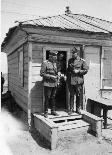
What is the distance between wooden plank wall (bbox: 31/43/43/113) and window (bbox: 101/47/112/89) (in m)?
2.59

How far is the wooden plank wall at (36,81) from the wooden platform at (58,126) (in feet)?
1.67

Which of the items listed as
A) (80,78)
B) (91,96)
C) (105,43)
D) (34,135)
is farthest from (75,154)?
(105,43)

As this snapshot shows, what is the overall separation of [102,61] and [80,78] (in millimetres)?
1663

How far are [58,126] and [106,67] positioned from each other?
11.5 ft

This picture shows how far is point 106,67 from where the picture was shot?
29.0 feet

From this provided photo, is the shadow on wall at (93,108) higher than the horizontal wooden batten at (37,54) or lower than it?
lower

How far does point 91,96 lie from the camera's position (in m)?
8.75

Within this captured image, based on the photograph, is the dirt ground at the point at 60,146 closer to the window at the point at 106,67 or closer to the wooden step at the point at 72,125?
the wooden step at the point at 72,125

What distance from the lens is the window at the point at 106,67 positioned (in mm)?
8766

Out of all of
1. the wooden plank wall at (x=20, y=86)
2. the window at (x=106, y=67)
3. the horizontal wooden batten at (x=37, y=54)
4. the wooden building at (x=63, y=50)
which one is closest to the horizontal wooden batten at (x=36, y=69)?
the wooden building at (x=63, y=50)

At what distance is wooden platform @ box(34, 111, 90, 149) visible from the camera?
20.3 feet

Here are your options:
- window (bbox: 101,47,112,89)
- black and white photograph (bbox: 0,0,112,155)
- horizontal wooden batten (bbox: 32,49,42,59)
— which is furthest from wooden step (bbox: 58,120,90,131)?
horizontal wooden batten (bbox: 32,49,42,59)

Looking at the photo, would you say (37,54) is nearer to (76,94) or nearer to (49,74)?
(49,74)

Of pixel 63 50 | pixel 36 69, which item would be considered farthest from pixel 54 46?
pixel 36 69
